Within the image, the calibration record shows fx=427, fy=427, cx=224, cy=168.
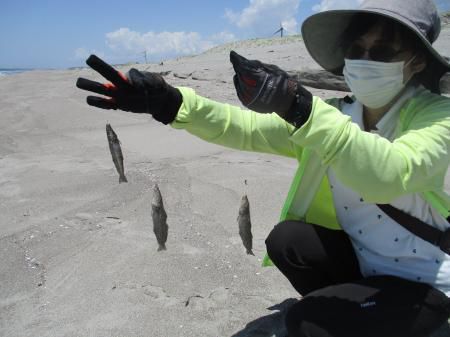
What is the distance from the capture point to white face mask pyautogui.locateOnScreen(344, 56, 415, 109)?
1.87 meters

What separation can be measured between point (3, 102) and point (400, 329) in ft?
46.0

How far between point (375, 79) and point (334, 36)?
48cm

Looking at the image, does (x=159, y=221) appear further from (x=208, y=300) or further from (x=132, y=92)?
(x=132, y=92)

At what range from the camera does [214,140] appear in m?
2.36

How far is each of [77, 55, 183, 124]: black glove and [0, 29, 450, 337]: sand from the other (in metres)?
1.37

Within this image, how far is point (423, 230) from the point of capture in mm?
1966

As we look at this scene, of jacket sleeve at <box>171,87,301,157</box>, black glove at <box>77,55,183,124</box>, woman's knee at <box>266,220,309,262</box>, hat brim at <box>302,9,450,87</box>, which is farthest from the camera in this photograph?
woman's knee at <box>266,220,309,262</box>

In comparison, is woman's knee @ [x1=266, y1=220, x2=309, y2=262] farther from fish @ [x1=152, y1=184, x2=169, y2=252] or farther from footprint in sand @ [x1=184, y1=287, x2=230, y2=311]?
A: fish @ [x1=152, y1=184, x2=169, y2=252]

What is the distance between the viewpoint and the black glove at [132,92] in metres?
1.89

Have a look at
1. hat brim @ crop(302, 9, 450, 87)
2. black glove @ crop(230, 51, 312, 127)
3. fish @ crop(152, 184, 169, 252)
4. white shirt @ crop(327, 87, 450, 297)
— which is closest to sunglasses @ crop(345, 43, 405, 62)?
hat brim @ crop(302, 9, 450, 87)

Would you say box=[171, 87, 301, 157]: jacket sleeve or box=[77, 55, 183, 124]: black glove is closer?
box=[77, 55, 183, 124]: black glove

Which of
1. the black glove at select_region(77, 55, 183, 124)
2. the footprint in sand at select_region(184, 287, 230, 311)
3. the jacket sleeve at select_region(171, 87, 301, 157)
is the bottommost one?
the footprint in sand at select_region(184, 287, 230, 311)

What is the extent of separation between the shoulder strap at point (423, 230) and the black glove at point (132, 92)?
3.84 feet

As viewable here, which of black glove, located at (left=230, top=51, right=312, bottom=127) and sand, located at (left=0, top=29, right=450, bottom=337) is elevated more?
black glove, located at (left=230, top=51, right=312, bottom=127)
